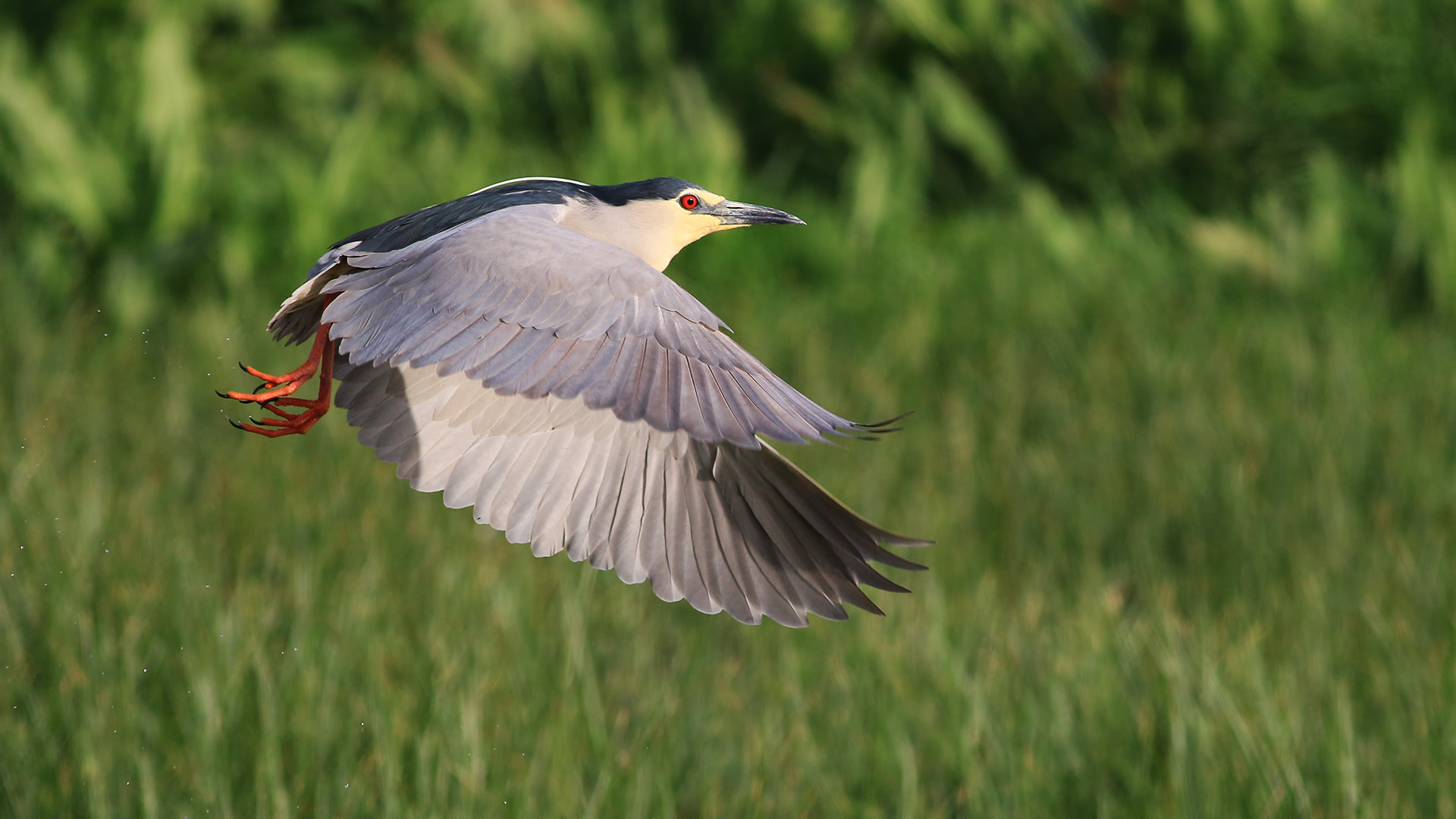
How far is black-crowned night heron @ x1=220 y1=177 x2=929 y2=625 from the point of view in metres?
0.91

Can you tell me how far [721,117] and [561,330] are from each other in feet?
11.5

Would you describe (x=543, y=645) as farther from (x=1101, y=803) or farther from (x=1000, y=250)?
(x=1000, y=250)

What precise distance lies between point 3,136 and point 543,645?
2.93 meters

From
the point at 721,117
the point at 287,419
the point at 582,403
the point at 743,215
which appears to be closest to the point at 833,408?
the point at 721,117

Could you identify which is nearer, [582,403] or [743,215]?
[582,403]

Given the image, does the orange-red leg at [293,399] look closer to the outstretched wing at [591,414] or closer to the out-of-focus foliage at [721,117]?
the outstretched wing at [591,414]

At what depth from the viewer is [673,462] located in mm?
1105

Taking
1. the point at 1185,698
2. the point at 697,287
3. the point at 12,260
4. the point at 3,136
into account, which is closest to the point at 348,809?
the point at 1185,698

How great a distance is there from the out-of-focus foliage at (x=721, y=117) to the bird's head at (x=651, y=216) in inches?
70.3

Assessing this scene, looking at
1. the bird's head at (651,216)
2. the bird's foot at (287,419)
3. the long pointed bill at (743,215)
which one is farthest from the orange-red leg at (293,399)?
the long pointed bill at (743,215)

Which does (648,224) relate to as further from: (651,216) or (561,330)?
(561,330)

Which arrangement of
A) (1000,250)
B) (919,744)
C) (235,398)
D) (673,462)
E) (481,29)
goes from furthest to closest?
(1000,250) → (481,29) → (919,744) → (673,462) → (235,398)

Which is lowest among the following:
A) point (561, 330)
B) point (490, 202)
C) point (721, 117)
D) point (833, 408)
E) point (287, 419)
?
Result: point (287, 419)

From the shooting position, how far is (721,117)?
171 inches
